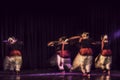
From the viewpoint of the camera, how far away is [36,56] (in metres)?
17.6

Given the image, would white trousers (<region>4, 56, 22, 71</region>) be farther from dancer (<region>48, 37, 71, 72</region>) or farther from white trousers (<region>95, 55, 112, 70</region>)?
white trousers (<region>95, 55, 112, 70</region>)

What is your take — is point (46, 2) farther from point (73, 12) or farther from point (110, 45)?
point (110, 45)

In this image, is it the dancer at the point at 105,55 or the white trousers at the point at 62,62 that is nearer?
the dancer at the point at 105,55

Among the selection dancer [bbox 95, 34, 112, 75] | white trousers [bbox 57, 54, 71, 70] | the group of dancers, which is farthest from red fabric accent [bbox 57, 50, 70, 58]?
dancer [bbox 95, 34, 112, 75]

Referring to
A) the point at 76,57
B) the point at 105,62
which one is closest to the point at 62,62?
the point at 76,57

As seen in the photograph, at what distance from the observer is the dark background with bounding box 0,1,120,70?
1752 cm

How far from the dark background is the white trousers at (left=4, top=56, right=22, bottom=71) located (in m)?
0.95

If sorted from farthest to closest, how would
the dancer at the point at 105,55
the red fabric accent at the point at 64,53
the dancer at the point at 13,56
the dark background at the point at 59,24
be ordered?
the dark background at the point at 59,24 → the red fabric accent at the point at 64,53 → the dancer at the point at 105,55 → the dancer at the point at 13,56

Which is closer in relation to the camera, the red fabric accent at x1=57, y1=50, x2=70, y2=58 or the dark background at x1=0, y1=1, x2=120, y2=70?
the red fabric accent at x1=57, y1=50, x2=70, y2=58

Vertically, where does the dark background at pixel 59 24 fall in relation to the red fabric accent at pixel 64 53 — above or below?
above

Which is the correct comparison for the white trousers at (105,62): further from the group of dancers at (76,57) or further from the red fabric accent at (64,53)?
the red fabric accent at (64,53)

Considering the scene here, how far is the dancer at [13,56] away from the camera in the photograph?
15.6 metres

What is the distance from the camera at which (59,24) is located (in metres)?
17.7

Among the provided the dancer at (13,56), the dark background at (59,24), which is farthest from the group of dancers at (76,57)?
the dancer at (13,56)
